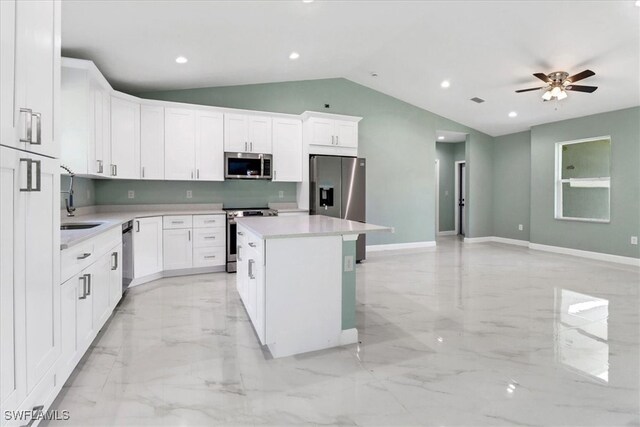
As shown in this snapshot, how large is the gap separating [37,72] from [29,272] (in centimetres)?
88

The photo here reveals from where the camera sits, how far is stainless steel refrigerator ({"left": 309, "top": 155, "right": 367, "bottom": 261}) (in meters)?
5.26

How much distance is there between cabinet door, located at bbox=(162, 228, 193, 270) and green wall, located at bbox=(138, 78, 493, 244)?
241cm

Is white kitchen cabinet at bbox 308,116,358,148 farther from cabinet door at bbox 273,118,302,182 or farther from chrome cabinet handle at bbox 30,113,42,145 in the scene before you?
chrome cabinet handle at bbox 30,113,42,145

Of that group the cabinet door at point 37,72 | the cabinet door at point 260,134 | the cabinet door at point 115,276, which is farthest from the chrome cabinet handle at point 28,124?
the cabinet door at point 260,134

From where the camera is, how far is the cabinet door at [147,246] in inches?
157

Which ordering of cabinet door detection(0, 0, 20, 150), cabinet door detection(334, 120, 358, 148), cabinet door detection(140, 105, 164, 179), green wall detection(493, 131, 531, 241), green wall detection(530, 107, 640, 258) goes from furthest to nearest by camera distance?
green wall detection(493, 131, 531, 241) → cabinet door detection(334, 120, 358, 148) → green wall detection(530, 107, 640, 258) → cabinet door detection(140, 105, 164, 179) → cabinet door detection(0, 0, 20, 150)

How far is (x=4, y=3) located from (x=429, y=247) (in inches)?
274

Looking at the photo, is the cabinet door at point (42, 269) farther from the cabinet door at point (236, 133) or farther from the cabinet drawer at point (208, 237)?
the cabinet door at point (236, 133)

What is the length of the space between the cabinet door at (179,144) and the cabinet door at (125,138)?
0.36 metres

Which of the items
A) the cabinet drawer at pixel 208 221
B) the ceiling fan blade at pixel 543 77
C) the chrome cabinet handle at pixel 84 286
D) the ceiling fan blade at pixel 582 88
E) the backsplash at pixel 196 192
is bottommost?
the chrome cabinet handle at pixel 84 286

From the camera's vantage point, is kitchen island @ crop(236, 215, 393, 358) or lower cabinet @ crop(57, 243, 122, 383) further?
kitchen island @ crop(236, 215, 393, 358)

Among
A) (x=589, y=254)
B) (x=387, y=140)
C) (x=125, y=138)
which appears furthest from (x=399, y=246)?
(x=125, y=138)

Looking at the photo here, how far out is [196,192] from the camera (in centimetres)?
515

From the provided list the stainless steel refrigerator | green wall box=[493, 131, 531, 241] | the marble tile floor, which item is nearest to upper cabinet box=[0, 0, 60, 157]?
the marble tile floor
